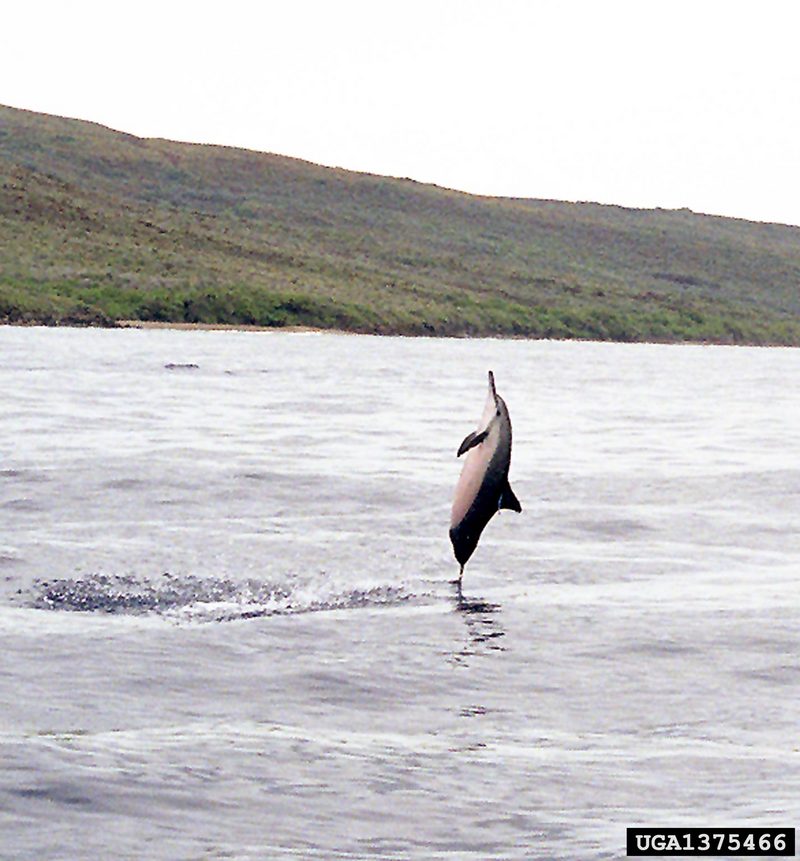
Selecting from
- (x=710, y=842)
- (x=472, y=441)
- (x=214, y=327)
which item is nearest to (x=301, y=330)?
(x=214, y=327)

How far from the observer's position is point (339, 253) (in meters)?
125

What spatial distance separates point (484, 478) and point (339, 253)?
114 meters

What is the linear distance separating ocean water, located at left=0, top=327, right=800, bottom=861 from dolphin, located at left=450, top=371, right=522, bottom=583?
0.52 metres

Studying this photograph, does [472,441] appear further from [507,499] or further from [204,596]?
[204,596]

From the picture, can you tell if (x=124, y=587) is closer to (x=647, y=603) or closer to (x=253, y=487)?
(x=647, y=603)

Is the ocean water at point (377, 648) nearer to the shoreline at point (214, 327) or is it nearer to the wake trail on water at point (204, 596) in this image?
the wake trail on water at point (204, 596)

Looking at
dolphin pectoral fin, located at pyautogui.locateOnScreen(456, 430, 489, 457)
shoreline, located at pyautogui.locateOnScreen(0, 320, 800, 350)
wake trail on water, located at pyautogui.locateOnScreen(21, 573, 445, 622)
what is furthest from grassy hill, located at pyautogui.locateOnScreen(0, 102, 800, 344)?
dolphin pectoral fin, located at pyautogui.locateOnScreen(456, 430, 489, 457)

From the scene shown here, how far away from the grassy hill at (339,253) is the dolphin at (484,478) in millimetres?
Result: 60567

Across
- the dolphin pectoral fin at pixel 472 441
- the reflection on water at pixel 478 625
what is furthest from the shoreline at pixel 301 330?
the dolphin pectoral fin at pixel 472 441

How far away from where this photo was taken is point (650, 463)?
80.7 feet

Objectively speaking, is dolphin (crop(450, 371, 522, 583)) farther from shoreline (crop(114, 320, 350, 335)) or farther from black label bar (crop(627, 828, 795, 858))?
shoreline (crop(114, 320, 350, 335))

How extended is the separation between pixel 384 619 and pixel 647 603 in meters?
1.85

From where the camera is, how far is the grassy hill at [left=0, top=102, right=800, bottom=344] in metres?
89.5

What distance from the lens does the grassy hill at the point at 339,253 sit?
294ft
